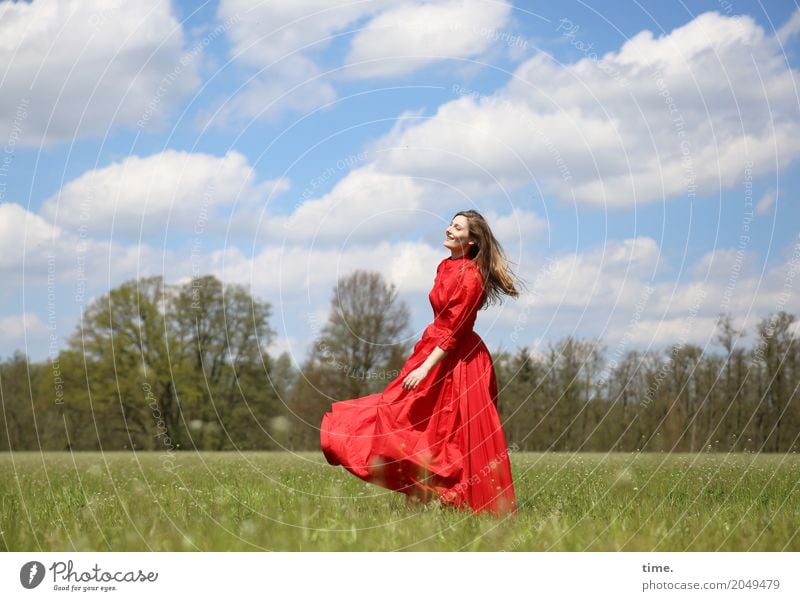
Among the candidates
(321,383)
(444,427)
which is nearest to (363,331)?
(321,383)

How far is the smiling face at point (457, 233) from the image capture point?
8.01 metres

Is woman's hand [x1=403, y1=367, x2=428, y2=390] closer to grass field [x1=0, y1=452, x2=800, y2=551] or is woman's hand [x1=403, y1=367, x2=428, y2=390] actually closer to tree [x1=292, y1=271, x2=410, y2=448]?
grass field [x1=0, y1=452, x2=800, y2=551]

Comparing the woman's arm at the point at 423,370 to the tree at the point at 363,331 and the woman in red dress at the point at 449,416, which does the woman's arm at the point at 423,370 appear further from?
the tree at the point at 363,331

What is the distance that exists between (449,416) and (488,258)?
1.49 meters

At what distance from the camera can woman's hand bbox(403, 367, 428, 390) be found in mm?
7887

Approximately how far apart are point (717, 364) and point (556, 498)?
9823 millimetres

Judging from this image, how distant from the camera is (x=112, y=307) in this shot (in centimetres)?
2989

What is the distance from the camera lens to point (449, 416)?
8086mm

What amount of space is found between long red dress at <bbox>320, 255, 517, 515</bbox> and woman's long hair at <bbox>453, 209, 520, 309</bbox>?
0.12 metres
